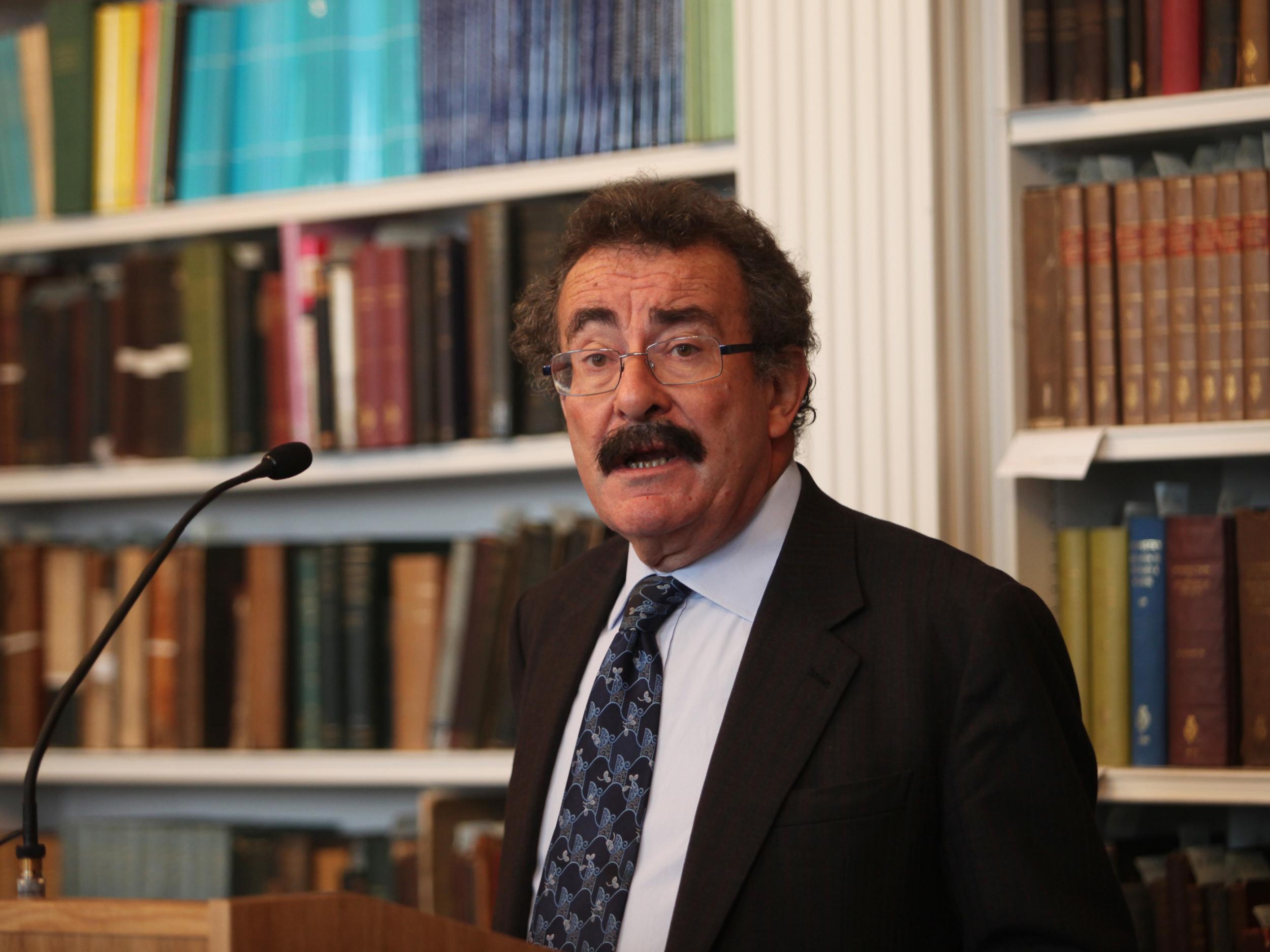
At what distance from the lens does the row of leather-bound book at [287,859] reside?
2246mm

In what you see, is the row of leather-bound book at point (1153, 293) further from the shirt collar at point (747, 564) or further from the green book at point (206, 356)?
the green book at point (206, 356)

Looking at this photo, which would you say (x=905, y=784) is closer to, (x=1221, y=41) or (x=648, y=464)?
(x=648, y=464)

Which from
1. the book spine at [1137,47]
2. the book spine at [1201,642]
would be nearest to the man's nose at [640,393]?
the book spine at [1201,642]

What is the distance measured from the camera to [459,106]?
2328mm

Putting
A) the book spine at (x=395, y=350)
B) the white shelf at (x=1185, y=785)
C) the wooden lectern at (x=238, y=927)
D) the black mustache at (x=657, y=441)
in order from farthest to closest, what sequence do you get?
the book spine at (x=395, y=350)
the white shelf at (x=1185, y=785)
the black mustache at (x=657, y=441)
the wooden lectern at (x=238, y=927)

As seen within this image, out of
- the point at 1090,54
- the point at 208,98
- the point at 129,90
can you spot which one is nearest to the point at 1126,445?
the point at 1090,54

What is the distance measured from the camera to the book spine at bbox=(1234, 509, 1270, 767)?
6.10 feet

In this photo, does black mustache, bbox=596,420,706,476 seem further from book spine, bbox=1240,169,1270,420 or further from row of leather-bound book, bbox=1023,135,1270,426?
book spine, bbox=1240,169,1270,420

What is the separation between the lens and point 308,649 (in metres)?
2.37

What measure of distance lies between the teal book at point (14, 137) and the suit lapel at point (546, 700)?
148cm

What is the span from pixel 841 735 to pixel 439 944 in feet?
1.69

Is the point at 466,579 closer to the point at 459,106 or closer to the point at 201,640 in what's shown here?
the point at 201,640

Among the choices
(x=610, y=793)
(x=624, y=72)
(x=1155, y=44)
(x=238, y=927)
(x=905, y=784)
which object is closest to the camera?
(x=238, y=927)

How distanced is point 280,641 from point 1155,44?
64.9 inches
